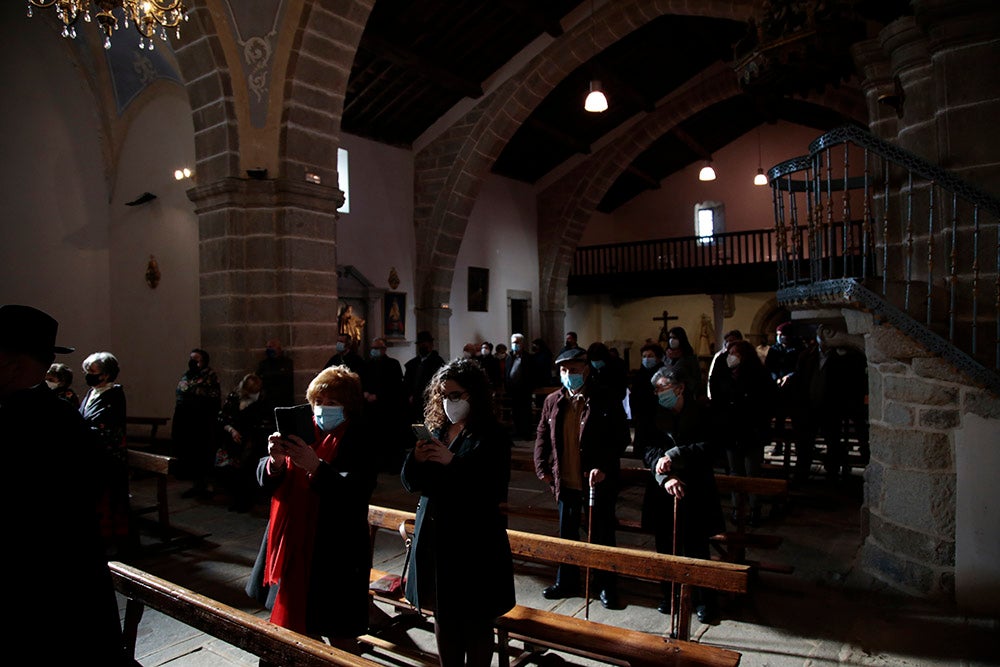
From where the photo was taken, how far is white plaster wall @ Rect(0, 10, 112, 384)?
845 centimetres

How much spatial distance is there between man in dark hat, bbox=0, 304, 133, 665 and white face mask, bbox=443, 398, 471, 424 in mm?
1139

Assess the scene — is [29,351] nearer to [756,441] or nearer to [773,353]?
[756,441]

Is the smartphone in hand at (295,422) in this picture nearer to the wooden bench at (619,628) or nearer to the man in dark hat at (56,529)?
the man in dark hat at (56,529)

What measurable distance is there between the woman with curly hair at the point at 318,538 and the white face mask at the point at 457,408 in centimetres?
36

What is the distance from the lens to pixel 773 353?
Answer: 7523mm

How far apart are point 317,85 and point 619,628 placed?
6.29 meters

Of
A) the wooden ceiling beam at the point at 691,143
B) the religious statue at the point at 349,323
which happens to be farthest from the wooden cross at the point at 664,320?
the religious statue at the point at 349,323

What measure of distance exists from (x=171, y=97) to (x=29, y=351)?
7903 mm

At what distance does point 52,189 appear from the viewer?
8.84 meters

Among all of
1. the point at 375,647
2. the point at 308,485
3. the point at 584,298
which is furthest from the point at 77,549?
the point at 584,298

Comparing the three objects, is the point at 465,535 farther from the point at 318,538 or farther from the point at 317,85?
the point at 317,85

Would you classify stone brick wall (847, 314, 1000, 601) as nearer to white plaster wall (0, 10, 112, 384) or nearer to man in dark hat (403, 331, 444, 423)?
man in dark hat (403, 331, 444, 423)

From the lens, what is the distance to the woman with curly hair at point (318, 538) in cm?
233

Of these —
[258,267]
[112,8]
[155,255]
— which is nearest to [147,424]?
[155,255]
